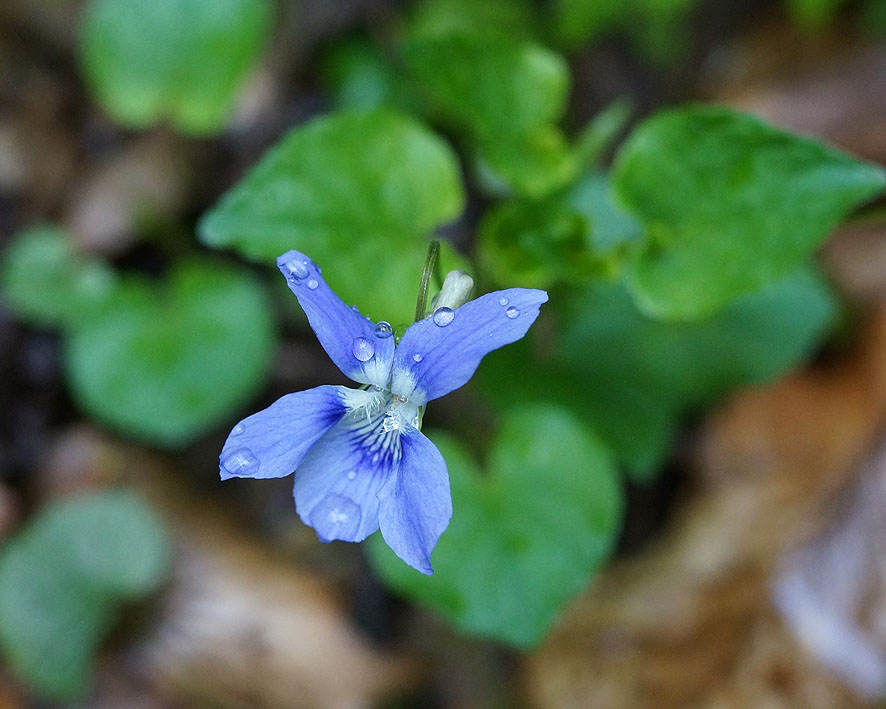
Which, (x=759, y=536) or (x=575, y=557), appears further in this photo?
(x=759, y=536)

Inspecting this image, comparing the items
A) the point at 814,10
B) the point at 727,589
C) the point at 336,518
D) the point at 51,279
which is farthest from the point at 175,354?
the point at 814,10

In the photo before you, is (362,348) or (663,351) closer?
(362,348)

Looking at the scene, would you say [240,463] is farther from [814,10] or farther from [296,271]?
[814,10]

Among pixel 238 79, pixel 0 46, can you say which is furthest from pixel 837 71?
pixel 0 46

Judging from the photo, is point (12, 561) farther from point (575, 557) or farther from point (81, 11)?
point (81, 11)

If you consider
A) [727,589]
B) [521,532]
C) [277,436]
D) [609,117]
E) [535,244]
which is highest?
[277,436]

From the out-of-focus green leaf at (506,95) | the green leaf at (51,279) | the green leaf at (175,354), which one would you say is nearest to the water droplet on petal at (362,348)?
the out-of-focus green leaf at (506,95)
